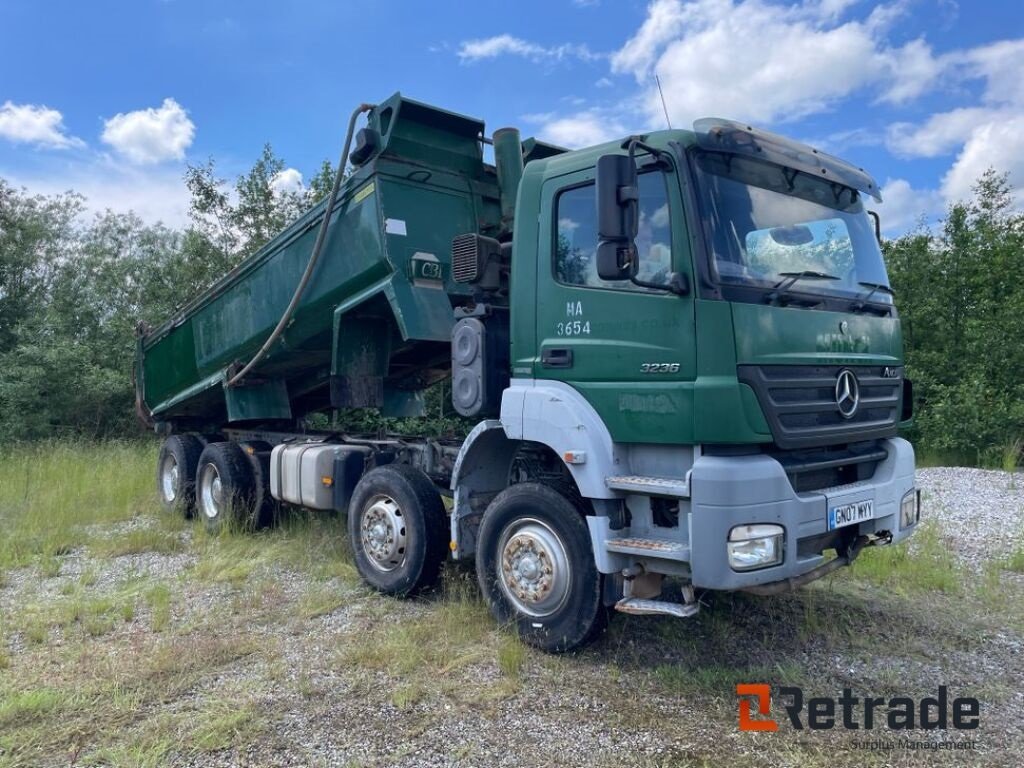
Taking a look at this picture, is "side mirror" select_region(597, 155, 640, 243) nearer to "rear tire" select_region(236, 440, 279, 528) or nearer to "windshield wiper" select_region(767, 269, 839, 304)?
"windshield wiper" select_region(767, 269, 839, 304)

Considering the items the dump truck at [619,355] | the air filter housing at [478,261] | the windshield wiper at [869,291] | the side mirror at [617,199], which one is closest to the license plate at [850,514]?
the dump truck at [619,355]

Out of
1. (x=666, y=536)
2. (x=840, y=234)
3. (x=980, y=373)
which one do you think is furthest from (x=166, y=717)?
(x=980, y=373)

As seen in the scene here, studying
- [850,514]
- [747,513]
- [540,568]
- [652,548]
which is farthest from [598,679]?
[850,514]

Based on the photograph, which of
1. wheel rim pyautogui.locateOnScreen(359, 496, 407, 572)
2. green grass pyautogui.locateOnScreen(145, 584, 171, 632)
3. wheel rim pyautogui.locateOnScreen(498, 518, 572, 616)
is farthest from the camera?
wheel rim pyautogui.locateOnScreen(359, 496, 407, 572)

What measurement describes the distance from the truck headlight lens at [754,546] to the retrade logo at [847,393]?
0.89 meters

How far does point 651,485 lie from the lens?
4.07 meters

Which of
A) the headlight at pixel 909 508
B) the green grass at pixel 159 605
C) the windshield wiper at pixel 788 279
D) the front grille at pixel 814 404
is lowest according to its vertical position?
the green grass at pixel 159 605

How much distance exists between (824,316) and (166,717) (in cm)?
399

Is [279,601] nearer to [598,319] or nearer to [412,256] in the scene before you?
[412,256]

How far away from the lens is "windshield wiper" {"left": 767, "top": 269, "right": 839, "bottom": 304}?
412cm

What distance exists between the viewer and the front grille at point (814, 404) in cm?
395

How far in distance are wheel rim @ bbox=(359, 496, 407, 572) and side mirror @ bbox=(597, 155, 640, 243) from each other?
2.87 meters

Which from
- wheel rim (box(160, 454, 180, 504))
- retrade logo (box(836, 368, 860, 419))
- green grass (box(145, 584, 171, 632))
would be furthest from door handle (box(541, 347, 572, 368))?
wheel rim (box(160, 454, 180, 504))

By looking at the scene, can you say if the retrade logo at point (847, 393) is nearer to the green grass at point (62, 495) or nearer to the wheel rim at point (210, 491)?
the green grass at point (62, 495)
